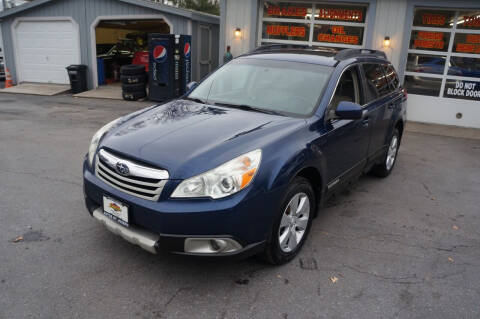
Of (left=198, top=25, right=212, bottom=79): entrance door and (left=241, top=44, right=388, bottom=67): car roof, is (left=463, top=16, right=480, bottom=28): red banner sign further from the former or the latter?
(left=198, top=25, right=212, bottom=79): entrance door

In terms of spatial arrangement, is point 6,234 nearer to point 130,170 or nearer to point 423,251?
point 130,170

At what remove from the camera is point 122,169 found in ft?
9.40

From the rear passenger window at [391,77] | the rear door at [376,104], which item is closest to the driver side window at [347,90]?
the rear door at [376,104]

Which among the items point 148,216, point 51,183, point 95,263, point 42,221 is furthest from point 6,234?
point 148,216

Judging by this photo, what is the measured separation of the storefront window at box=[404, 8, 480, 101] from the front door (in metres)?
7.21

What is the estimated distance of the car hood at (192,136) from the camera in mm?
2750

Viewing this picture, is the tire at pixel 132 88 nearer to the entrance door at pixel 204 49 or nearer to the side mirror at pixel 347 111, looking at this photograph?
the entrance door at pixel 204 49

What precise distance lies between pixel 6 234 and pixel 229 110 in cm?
234

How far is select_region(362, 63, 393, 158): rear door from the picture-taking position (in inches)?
179

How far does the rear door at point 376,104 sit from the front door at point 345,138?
0.19m

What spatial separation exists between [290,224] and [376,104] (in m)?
2.26

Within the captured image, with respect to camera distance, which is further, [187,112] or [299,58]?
[299,58]

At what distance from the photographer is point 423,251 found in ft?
12.0

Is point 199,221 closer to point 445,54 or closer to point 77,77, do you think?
point 445,54
